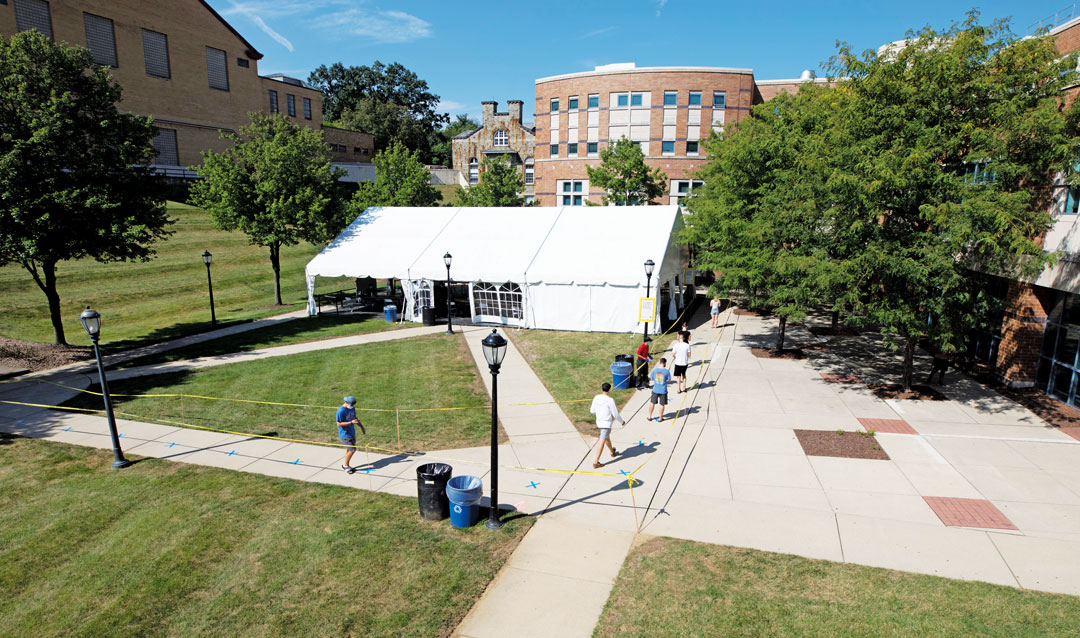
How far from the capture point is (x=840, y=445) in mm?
11977

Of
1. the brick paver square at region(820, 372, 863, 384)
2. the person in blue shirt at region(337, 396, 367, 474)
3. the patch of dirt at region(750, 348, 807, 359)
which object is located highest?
the person in blue shirt at region(337, 396, 367, 474)

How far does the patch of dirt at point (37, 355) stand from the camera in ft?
62.6

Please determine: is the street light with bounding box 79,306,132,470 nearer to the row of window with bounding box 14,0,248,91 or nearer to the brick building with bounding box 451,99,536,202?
the row of window with bounding box 14,0,248,91

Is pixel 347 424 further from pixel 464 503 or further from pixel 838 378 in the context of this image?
pixel 838 378

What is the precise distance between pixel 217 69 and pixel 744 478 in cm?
5936

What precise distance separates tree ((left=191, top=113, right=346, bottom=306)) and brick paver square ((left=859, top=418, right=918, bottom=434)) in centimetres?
2576

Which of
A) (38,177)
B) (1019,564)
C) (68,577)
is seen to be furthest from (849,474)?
(38,177)

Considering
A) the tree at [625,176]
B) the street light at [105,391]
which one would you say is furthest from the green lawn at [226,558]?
the tree at [625,176]

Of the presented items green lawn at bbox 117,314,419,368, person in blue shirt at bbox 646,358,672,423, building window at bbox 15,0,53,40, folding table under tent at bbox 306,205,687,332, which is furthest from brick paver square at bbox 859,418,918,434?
building window at bbox 15,0,53,40

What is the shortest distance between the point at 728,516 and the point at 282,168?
2780 centimetres

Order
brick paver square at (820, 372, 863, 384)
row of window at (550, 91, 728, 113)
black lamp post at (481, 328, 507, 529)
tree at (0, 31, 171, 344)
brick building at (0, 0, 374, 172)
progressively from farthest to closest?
row of window at (550, 91, 728, 113) < brick building at (0, 0, 374, 172) < tree at (0, 31, 171, 344) < brick paver square at (820, 372, 863, 384) < black lamp post at (481, 328, 507, 529)

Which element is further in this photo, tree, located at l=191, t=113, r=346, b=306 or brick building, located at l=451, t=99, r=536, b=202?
brick building, located at l=451, t=99, r=536, b=202

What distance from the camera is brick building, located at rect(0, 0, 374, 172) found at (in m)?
40.7

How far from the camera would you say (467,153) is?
266 ft
